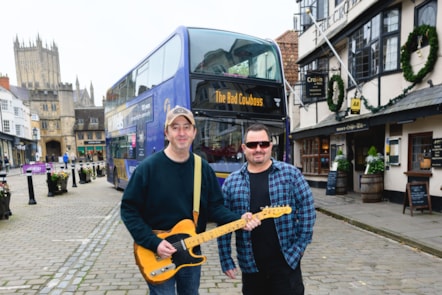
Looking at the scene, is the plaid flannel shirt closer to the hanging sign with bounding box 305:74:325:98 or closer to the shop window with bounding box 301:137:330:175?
the hanging sign with bounding box 305:74:325:98

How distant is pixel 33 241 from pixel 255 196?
524 cm

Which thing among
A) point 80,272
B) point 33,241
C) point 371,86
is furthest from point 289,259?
point 371,86

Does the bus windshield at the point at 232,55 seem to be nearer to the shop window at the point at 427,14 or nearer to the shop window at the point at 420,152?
the shop window at the point at 427,14

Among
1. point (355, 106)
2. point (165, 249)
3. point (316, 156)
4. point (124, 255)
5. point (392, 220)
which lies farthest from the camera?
point (316, 156)

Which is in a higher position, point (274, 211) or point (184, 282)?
point (274, 211)

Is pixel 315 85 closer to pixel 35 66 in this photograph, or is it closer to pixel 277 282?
pixel 277 282

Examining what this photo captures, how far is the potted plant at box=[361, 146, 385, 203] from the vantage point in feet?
29.9

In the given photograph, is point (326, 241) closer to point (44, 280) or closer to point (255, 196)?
point (255, 196)

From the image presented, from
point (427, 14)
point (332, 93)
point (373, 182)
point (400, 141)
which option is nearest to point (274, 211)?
point (373, 182)

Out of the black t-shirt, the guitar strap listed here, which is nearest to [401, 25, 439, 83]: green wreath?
the black t-shirt

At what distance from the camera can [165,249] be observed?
1.89 meters

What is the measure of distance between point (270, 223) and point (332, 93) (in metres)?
10.9

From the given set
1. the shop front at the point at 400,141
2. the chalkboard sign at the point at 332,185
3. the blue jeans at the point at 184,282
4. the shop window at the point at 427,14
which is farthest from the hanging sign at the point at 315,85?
the blue jeans at the point at 184,282

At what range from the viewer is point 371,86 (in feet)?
32.0
